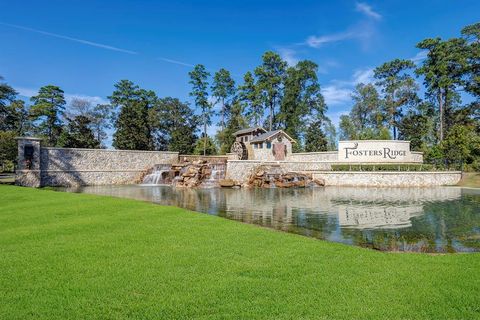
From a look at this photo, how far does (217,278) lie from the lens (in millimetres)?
4594

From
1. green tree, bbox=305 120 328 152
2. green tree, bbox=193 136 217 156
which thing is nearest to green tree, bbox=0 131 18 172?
green tree, bbox=193 136 217 156

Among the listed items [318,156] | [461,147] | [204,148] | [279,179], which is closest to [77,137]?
[204,148]

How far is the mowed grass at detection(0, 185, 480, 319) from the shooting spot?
368cm

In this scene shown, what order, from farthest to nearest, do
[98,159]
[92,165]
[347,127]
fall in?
[347,127] < [98,159] < [92,165]

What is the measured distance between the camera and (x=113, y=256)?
5582 mm

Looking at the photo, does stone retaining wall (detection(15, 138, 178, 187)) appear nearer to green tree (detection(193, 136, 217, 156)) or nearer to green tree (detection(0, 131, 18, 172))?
green tree (detection(0, 131, 18, 172))

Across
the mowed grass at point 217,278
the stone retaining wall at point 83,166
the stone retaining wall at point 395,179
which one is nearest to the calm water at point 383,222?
the mowed grass at point 217,278

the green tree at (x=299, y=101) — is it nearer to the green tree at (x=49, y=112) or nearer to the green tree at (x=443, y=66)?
the green tree at (x=443, y=66)

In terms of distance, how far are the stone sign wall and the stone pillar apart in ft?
101

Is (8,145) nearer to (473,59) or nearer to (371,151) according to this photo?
(371,151)

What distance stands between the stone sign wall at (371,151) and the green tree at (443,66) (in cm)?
1066

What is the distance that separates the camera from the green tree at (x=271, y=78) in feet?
171

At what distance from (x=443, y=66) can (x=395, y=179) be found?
74.8 ft

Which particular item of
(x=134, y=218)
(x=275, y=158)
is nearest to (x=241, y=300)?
(x=134, y=218)
